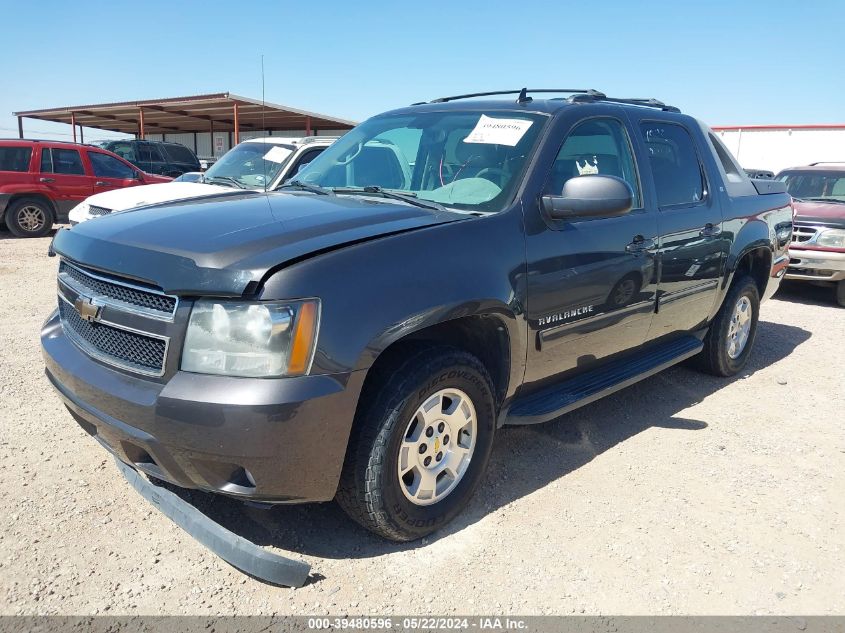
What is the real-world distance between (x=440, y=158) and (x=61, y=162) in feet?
37.5

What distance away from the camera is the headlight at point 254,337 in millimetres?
2256

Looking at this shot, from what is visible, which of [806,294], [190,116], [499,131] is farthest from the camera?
[190,116]

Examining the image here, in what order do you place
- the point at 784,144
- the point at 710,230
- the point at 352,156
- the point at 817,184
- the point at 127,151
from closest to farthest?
the point at 352,156 → the point at 710,230 → the point at 817,184 → the point at 127,151 → the point at 784,144

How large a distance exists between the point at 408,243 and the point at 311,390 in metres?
0.71

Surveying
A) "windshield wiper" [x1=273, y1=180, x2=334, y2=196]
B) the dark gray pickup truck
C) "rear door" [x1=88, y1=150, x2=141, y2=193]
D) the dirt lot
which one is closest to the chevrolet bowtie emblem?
the dark gray pickup truck

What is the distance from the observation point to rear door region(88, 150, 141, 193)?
41.9 feet

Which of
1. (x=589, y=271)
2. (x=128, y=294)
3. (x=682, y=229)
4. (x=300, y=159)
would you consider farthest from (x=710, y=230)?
(x=300, y=159)

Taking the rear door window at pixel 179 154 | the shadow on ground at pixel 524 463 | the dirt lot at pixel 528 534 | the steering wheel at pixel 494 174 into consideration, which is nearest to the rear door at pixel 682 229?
the shadow on ground at pixel 524 463

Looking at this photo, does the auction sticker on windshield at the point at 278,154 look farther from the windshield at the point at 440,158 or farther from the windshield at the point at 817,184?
the windshield at the point at 817,184

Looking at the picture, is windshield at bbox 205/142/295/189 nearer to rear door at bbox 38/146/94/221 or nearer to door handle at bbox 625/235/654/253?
door handle at bbox 625/235/654/253

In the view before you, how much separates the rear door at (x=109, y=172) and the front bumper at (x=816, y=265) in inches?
456

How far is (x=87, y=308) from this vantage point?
8.59ft

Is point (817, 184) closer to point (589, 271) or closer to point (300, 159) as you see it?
point (300, 159)

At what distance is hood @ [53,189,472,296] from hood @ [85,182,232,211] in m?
4.48
